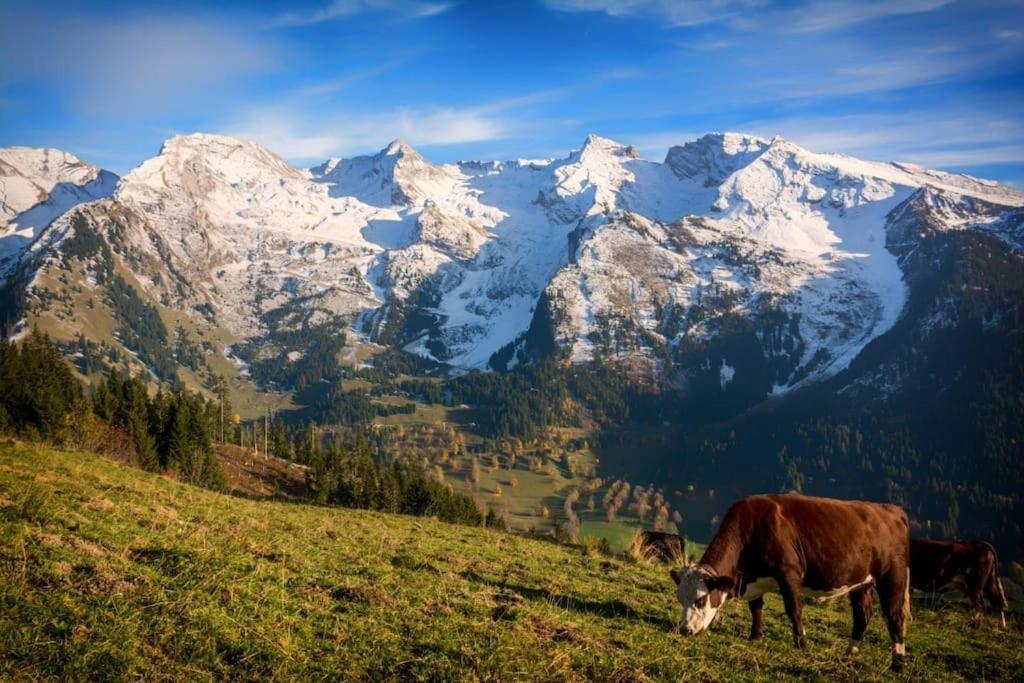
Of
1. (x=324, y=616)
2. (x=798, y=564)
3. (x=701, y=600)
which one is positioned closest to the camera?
(x=324, y=616)

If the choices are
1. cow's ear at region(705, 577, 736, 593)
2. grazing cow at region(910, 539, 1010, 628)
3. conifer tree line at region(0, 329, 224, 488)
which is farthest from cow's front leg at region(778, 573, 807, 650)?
conifer tree line at region(0, 329, 224, 488)

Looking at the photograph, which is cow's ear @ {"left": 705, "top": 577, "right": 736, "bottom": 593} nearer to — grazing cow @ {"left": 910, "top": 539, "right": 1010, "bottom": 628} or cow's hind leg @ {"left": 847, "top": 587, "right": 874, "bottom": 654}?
cow's hind leg @ {"left": 847, "top": 587, "right": 874, "bottom": 654}

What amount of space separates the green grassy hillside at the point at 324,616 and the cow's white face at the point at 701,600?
0.38 metres

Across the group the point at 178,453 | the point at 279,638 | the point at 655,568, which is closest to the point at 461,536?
the point at 655,568

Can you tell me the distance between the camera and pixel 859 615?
13891 mm

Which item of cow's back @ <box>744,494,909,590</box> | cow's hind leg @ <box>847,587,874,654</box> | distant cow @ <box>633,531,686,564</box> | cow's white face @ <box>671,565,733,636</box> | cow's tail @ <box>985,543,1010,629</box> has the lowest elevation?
distant cow @ <box>633,531,686,564</box>

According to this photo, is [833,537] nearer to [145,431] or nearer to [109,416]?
[145,431]

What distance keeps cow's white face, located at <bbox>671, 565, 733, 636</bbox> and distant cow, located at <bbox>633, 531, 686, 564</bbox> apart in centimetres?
1436

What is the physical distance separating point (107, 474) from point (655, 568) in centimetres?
2129

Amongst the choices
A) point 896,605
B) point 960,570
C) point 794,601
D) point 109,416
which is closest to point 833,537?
point 794,601

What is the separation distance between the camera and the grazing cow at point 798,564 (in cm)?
1310

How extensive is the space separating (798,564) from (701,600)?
2371 mm

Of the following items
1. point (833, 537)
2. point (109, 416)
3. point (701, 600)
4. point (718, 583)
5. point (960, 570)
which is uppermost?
point (833, 537)

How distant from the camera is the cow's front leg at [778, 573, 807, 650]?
43.4 feet
